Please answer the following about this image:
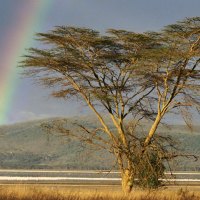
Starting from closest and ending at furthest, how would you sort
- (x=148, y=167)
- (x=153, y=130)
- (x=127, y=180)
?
(x=148, y=167) < (x=127, y=180) < (x=153, y=130)

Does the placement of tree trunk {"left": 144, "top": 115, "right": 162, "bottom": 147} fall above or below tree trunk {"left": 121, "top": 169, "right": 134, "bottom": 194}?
above

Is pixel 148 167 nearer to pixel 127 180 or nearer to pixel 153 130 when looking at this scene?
pixel 127 180

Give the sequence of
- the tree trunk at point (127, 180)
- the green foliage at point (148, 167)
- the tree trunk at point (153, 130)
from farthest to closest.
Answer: the tree trunk at point (127, 180) < the tree trunk at point (153, 130) < the green foliage at point (148, 167)

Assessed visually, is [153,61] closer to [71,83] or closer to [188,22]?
[188,22]

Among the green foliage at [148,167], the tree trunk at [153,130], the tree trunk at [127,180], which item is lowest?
the tree trunk at [127,180]

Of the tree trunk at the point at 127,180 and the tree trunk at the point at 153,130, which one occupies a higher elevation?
the tree trunk at the point at 153,130

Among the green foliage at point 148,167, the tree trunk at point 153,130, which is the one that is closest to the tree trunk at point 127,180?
the green foliage at point 148,167

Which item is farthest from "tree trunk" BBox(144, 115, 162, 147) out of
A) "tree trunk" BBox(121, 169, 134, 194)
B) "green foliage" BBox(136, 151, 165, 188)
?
"tree trunk" BBox(121, 169, 134, 194)

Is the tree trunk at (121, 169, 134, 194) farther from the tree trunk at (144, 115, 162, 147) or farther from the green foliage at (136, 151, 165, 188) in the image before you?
the tree trunk at (144, 115, 162, 147)

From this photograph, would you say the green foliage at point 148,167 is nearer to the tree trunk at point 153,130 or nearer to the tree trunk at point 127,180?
the tree trunk at point 127,180

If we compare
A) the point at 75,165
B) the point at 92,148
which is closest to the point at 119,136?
the point at 92,148

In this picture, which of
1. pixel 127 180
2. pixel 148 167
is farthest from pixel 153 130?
pixel 127 180

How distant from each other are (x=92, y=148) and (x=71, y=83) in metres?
4.95

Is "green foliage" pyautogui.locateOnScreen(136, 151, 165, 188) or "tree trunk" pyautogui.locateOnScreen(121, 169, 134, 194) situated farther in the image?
"tree trunk" pyautogui.locateOnScreen(121, 169, 134, 194)
